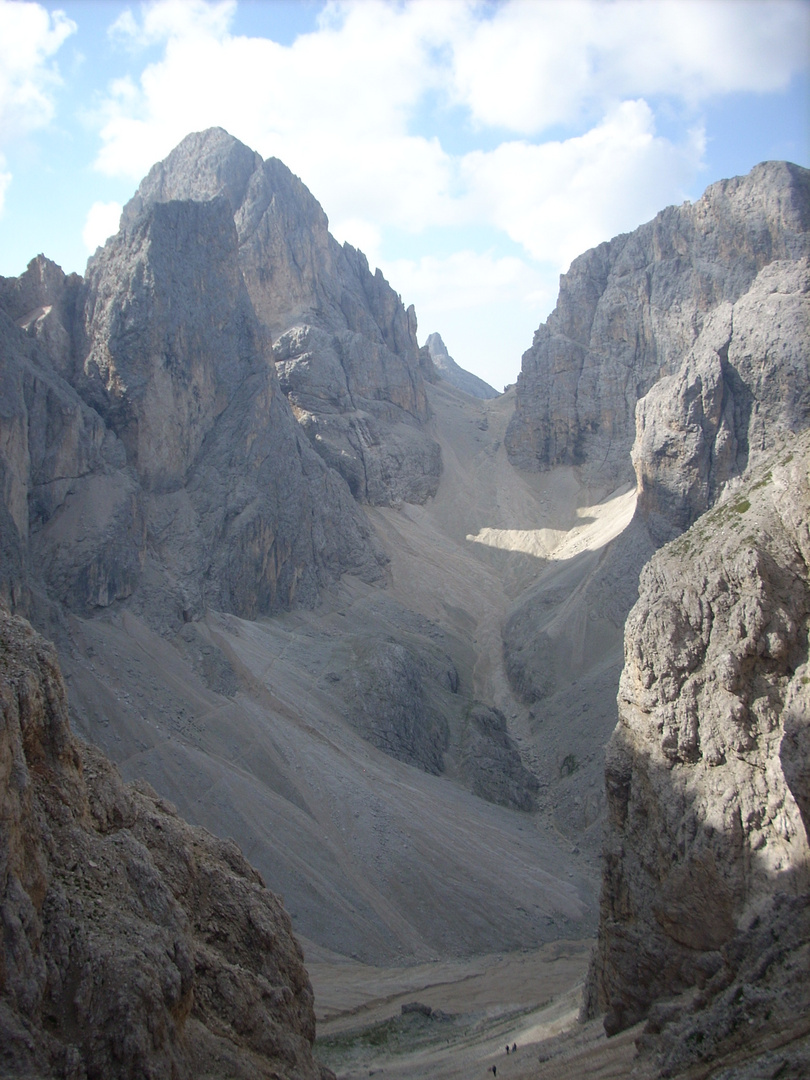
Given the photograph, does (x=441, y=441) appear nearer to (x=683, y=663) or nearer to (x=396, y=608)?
(x=396, y=608)

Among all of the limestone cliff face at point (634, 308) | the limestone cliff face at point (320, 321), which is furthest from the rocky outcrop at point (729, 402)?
the limestone cliff face at point (320, 321)

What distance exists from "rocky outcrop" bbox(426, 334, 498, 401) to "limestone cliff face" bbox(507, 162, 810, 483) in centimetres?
7102

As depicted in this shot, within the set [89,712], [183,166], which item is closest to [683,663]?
[89,712]

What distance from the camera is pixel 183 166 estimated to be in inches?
4508

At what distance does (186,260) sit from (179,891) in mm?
63268

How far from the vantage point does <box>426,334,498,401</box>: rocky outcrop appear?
17986cm

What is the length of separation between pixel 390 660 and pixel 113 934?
166 ft

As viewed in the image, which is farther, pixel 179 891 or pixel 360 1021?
pixel 360 1021

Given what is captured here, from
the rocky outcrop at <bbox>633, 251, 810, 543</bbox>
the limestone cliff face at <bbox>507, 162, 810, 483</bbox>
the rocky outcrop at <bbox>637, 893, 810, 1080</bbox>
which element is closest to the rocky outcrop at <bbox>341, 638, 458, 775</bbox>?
the rocky outcrop at <bbox>633, 251, 810, 543</bbox>

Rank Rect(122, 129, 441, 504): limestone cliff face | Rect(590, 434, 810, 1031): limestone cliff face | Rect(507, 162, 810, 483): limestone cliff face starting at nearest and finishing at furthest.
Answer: Rect(590, 434, 810, 1031): limestone cliff face → Rect(507, 162, 810, 483): limestone cliff face → Rect(122, 129, 441, 504): limestone cliff face

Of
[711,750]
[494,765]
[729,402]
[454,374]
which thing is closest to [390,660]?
[494,765]

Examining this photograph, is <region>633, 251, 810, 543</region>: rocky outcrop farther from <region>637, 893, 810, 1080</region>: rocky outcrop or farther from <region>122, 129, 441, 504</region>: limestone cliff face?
<region>637, 893, 810, 1080</region>: rocky outcrop

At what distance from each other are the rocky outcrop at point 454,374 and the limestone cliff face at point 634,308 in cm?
7102

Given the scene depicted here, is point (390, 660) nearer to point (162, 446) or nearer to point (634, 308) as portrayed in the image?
point (162, 446)
